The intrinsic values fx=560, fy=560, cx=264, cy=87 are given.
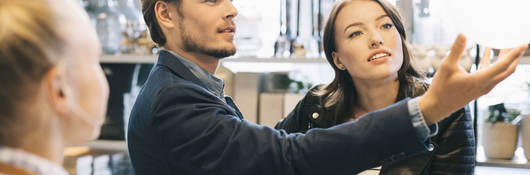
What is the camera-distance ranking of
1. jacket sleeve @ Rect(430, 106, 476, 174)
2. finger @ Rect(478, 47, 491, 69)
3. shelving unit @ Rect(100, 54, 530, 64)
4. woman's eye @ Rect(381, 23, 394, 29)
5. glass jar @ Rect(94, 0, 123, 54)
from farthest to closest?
glass jar @ Rect(94, 0, 123, 54), shelving unit @ Rect(100, 54, 530, 64), woman's eye @ Rect(381, 23, 394, 29), jacket sleeve @ Rect(430, 106, 476, 174), finger @ Rect(478, 47, 491, 69)

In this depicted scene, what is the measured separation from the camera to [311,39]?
245 centimetres

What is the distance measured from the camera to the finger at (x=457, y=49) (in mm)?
871

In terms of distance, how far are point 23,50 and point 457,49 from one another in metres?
0.63

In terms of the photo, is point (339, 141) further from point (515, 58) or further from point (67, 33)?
point (67, 33)

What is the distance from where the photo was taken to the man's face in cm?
136

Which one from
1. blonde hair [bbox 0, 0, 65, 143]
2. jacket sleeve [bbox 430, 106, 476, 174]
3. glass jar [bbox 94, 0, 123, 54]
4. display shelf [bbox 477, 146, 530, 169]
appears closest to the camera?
blonde hair [bbox 0, 0, 65, 143]

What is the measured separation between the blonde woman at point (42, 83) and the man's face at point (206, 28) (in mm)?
632

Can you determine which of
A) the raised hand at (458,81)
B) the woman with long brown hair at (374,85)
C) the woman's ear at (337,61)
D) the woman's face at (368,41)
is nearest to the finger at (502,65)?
the raised hand at (458,81)

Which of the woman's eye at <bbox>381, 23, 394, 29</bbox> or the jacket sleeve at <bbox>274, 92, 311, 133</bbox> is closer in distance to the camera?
the woman's eye at <bbox>381, 23, 394, 29</bbox>

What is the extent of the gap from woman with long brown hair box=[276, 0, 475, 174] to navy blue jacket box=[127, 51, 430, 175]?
543 millimetres

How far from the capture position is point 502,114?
2115 mm

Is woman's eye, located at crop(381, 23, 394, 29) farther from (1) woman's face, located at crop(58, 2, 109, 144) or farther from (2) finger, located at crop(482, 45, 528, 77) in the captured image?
(1) woman's face, located at crop(58, 2, 109, 144)

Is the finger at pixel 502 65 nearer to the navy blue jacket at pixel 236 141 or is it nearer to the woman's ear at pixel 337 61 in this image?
the navy blue jacket at pixel 236 141

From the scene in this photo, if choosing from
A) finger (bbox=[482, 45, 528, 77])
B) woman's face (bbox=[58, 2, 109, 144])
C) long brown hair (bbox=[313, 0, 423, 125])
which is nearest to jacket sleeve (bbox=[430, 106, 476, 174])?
long brown hair (bbox=[313, 0, 423, 125])
